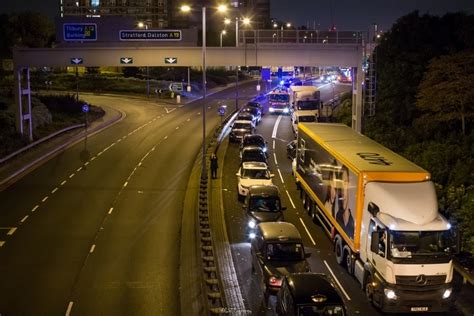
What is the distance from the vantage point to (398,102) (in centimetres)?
4406

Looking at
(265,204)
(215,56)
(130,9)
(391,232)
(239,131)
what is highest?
(130,9)

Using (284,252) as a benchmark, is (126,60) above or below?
above

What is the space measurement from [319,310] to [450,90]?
74.2 ft

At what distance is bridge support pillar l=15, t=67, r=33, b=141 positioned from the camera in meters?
42.2

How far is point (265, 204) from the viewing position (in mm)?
25453

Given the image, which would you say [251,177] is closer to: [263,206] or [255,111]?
[263,206]

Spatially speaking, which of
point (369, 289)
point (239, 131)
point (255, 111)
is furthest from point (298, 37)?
point (369, 289)

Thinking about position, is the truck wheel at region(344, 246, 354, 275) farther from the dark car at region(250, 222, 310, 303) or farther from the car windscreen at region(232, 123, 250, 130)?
the car windscreen at region(232, 123, 250, 130)

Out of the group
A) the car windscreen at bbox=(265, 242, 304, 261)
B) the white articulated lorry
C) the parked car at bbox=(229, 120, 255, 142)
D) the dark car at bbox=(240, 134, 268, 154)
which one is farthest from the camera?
the parked car at bbox=(229, 120, 255, 142)

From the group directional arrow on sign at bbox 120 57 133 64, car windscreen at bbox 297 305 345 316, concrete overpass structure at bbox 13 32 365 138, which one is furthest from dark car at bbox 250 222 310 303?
directional arrow on sign at bbox 120 57 133 64

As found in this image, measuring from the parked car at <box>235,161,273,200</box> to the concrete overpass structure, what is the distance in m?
11.5

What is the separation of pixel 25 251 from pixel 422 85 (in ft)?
77.8

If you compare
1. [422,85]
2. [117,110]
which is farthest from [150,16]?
[422,85]

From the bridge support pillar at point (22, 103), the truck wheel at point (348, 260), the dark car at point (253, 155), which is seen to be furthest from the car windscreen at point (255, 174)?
the bridge support pillar at point (22, 103)
